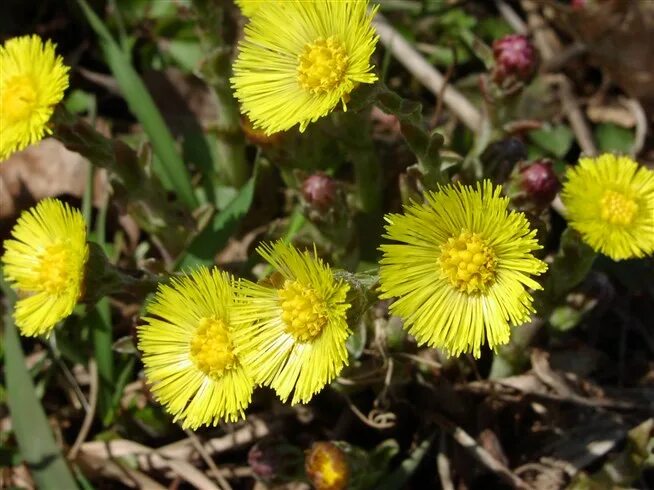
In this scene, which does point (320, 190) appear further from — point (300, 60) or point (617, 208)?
point (617, 208)

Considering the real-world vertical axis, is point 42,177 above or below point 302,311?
above

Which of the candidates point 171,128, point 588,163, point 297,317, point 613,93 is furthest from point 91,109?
→ point 613,93

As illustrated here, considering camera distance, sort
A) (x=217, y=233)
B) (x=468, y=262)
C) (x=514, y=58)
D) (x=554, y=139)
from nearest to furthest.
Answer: (x=468, y=262)
(x=514, y=58)
(x=217, y=233)
(x=554, y=139)

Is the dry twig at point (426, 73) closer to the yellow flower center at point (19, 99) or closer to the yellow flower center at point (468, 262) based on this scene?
the yellow flower center at point (468, 262)

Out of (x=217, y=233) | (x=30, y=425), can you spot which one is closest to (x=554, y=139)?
(x=217, y=233)

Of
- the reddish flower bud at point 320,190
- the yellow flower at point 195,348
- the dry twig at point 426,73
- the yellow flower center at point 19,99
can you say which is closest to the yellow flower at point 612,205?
the reddish flower bud at point 320,190

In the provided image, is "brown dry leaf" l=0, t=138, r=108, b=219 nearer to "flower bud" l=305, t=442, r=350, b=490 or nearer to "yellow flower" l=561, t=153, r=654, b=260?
"flower bud" l=305, t=442, r=350, b=490

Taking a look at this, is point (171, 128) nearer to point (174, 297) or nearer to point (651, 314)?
point (174, 297)
